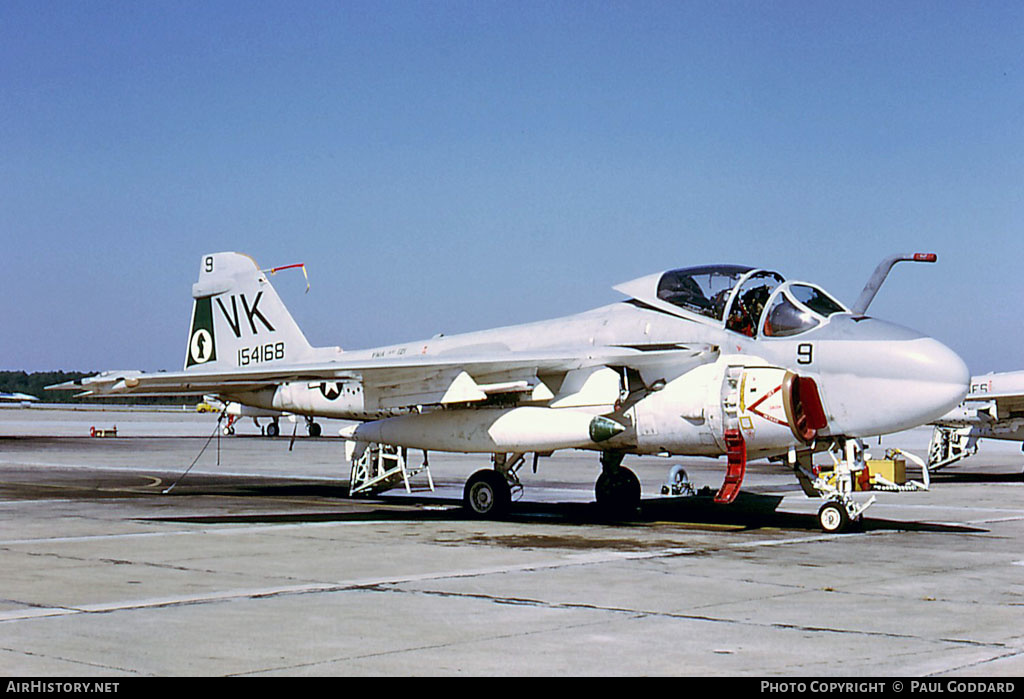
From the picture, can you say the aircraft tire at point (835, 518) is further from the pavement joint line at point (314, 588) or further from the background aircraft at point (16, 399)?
the background aircraft at point (16, 399)

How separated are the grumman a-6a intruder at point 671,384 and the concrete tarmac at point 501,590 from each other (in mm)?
1041

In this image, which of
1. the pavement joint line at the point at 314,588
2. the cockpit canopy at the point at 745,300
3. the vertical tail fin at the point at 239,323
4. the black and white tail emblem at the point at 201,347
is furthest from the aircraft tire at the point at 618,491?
the black and white tail emblem at the point at 201,347

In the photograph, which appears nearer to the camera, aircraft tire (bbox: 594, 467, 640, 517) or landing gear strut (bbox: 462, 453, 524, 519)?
landing gear strut (bbox: 462, 453, 524, 519)

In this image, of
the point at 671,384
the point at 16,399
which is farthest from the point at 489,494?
the point at 16,399

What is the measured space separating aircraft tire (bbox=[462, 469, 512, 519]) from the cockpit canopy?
332 centimetres

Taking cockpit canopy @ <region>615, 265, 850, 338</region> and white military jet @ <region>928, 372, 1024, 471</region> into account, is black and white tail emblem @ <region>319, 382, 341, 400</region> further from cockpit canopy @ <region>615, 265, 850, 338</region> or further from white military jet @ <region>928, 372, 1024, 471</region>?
white military jet @ <region>928, 372, 1024, 471</region>

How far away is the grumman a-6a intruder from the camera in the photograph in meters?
12.7

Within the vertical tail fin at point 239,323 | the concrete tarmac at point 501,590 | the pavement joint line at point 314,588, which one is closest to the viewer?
the concrete tarmac at point 501,590

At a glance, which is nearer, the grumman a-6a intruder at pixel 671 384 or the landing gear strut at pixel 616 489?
the grumman a-6a intruder at pixel 671 384

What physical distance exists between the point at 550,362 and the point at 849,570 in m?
5.26

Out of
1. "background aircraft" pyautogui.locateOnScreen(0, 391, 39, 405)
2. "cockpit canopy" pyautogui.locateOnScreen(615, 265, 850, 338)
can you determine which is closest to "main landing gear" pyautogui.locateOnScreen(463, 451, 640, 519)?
"cockpit canopy" pyautogui.locateOnScreen(615, 265, 850, 338)

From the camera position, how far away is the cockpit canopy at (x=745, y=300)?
13281 mm
